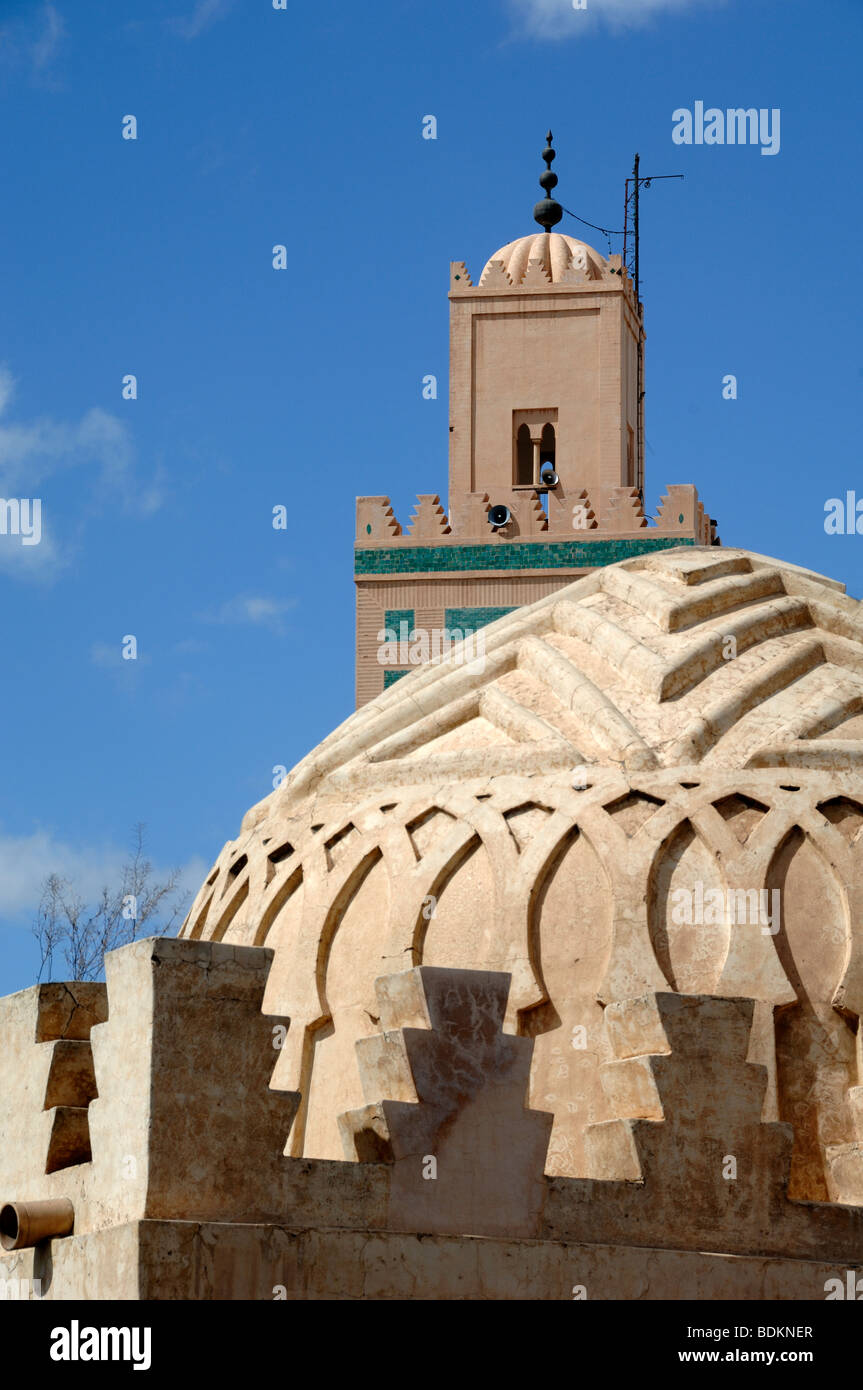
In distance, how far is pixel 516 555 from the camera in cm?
3278

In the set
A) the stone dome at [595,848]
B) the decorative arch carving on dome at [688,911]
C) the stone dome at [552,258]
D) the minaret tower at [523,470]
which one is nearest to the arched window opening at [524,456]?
the minaret tower at [523,470]

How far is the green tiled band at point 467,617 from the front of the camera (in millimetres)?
32344

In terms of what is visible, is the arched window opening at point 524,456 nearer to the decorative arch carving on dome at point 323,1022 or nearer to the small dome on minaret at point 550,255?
the small dome on minaret at point 550,255

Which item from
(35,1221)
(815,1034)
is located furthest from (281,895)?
(35,1221)

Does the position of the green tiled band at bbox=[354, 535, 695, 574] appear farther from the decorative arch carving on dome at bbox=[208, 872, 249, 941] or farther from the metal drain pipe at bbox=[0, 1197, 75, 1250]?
the metal drain pipe at bbox=[0, 1197, 75, 1250]

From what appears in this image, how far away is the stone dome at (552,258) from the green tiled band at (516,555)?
5.03 meters

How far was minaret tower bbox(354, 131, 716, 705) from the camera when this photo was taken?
3278cm

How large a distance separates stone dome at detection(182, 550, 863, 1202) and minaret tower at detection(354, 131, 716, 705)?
21.0m

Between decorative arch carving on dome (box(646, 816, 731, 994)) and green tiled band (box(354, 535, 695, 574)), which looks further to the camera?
green tiled band (box(354, 535, 695, 574))

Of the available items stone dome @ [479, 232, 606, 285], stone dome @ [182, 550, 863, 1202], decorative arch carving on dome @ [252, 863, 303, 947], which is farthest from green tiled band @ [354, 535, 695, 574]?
decorative arch carving on dome @ [252, 863, 303, 947]

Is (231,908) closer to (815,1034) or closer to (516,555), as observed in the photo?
(815,1034)

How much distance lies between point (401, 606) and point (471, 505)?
74.3 inches

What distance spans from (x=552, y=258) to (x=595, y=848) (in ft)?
92.5
